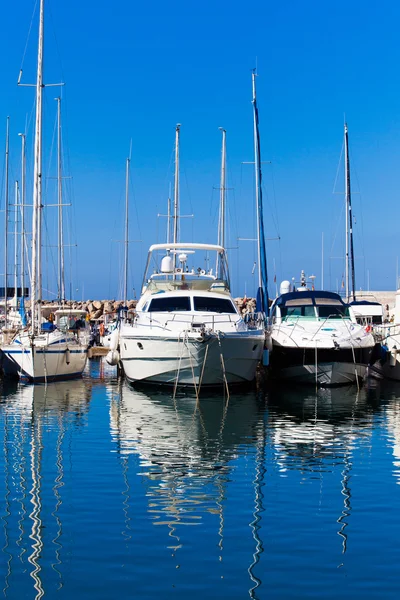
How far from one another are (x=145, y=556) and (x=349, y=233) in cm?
3153

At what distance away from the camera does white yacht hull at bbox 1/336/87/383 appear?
2452 cm

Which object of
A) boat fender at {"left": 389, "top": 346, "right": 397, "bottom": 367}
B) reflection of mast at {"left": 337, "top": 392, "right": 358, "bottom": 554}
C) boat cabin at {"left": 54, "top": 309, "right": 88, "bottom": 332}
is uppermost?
boat cabin at {"left": 54, "top": 309, "right": 88, "bottom": 332}

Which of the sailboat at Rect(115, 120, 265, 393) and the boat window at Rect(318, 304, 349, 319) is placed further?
the boat window at Rect(318, 304, 349, 319)

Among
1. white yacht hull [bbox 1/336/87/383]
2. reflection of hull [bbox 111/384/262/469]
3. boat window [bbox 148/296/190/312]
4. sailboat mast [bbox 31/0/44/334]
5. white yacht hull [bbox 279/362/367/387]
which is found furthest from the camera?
sailboat mast [bbox 31/0/44/334]

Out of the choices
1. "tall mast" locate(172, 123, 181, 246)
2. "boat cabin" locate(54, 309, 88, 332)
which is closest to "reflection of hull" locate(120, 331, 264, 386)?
"boat cabin" locate(54, 309, 88, 332)

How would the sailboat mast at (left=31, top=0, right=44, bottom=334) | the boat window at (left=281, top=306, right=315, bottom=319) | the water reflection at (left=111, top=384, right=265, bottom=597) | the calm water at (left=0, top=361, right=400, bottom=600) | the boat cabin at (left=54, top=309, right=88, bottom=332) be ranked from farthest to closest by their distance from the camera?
the boat cabin at (left=54, top=309, right=88, bottom=332) < the boat window at (left=281, top=306, right=315, bottom=319) < the sailboat mast at (left=31, top=0, right=44, bottom=334) < the water reflection at (left=111, top=384, right=265, bottom=597) < the calm water at (left=0, top=361, right=400, bottom=600)

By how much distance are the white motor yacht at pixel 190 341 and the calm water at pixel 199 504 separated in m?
2.72

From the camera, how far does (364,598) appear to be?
23.4 feet

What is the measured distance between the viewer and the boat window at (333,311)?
25609mm

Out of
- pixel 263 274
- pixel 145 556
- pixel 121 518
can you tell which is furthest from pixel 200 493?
pixel 263 274

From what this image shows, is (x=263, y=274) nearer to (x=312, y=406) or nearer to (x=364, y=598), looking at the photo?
(x=312, y=406)

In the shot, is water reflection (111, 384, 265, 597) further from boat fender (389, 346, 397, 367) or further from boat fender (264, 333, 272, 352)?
boat fender (389, 346, 397, 367)

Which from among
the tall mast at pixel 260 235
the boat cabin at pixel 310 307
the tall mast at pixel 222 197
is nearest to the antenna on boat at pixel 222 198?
the tall mast at pixel 222 197

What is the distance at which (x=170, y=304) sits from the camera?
23453mm
